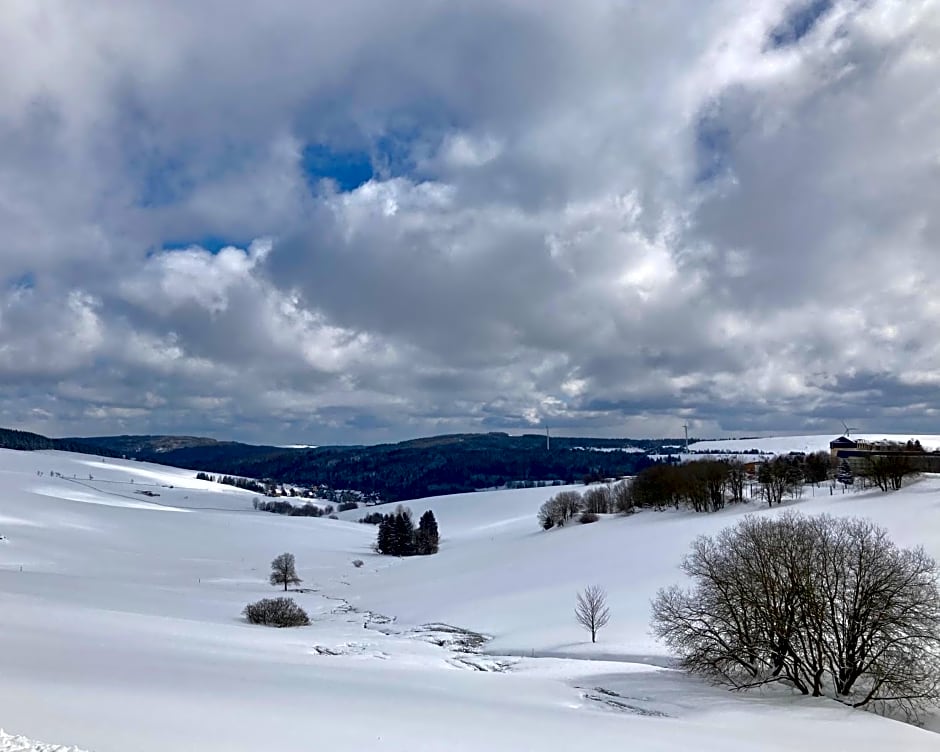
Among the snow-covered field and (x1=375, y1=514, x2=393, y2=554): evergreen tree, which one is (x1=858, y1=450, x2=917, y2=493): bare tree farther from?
(x1=375, y1=514, x2=393, y2=554): evergreen tree

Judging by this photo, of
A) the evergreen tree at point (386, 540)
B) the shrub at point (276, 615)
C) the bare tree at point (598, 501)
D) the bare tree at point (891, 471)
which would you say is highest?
the bare tree at point (891, 471)

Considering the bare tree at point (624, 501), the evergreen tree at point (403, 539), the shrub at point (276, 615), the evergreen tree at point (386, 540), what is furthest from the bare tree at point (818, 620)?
the evergreen tree at point (386, 540)

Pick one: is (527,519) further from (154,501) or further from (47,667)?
(47,667)

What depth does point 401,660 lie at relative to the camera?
3195 centimetres

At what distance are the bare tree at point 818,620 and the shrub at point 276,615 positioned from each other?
88.7 feet

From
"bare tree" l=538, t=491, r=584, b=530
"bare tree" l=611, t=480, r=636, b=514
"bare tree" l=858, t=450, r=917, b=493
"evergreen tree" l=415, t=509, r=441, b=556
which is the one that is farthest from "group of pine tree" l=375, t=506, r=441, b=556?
"bare tree" l=858, t=450, r=917, b=493

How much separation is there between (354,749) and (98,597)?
42.1 meters

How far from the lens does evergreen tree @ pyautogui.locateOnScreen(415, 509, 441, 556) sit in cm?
11669

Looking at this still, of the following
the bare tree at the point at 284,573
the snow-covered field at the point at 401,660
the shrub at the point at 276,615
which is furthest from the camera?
the bare tree at the point at 284,573

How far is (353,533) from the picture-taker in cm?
14900

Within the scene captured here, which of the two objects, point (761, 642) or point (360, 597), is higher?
point (761, 642)

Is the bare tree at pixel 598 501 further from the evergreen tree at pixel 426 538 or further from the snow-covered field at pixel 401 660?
the snow-covered field at pixel 401 660

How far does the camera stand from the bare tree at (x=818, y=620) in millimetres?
24062

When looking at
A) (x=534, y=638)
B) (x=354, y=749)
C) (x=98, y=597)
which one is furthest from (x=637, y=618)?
(x=98, y=597)
